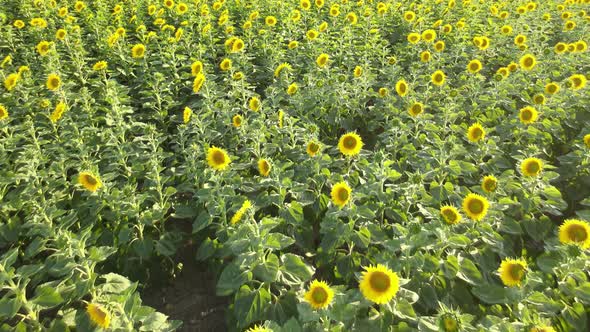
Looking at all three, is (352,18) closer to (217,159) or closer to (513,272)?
(217,159)

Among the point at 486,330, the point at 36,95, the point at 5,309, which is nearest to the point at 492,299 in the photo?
the point at 486,330

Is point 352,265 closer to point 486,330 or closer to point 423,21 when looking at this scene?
point 486,330

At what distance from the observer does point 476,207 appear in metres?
2.92

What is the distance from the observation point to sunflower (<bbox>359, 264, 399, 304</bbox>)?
7.58 feet

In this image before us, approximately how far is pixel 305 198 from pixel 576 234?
1.98 m

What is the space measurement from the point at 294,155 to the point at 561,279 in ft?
7.73

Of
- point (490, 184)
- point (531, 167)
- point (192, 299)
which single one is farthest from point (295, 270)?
point (531, 167)

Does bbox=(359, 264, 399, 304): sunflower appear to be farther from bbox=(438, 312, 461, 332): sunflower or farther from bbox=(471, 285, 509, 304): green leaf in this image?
bbox=(471, 285, 509, 304): green leaf

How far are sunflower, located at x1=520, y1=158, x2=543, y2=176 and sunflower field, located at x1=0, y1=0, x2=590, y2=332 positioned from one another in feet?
0.04

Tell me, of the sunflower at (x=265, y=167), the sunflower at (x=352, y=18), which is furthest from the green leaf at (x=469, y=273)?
the sunflower at (x=352, y=18)

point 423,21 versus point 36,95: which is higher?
point 423,21

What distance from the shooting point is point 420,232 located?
8.75 feet

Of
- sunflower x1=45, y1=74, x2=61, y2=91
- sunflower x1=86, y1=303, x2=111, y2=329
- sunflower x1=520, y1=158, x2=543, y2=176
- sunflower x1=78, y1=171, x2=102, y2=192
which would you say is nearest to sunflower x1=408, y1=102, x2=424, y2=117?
sunflower x1=520, y1=158, x2=543, y2=176

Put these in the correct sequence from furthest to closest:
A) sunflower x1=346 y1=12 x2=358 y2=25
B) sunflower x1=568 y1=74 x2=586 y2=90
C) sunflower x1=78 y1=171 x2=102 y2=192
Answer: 1. sunflower x1=346 y1=12 x2=358 y2=25
2. sunflower x1=568 y1=74 x2=586 y2=90
3. sunflower x1=78 y1=171 x2=102 y2=192
